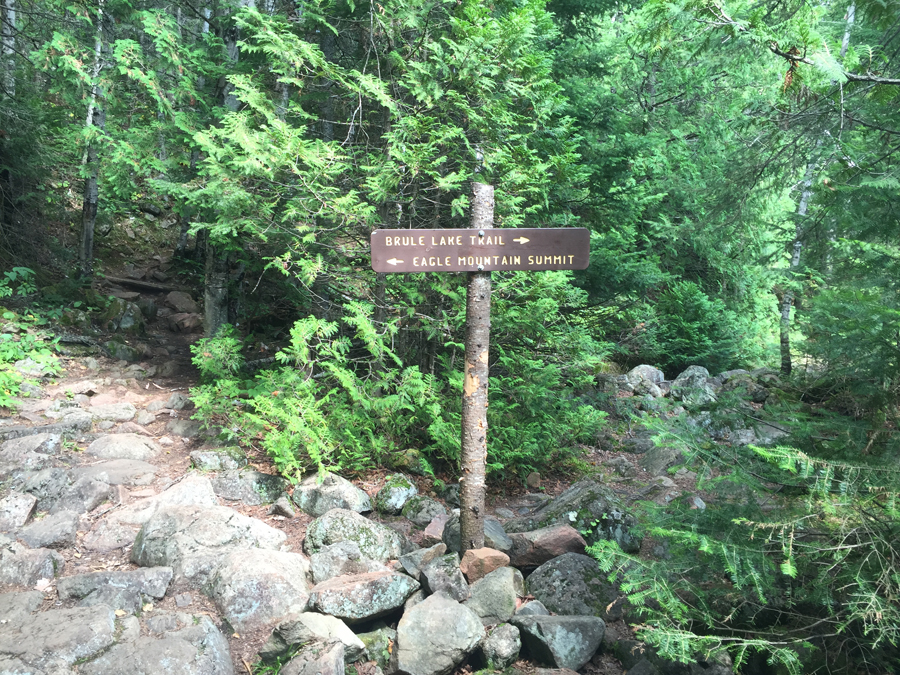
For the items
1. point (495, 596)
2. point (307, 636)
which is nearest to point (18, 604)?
point (307, 636)

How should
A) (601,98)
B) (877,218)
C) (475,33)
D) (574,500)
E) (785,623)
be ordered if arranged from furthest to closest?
(601,98) < (475,33) < (574,500) < (877,218) < (785,623)

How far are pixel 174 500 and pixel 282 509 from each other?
3.64 ft

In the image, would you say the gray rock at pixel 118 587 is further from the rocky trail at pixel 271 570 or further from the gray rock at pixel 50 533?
the gray rock at pixel 50 533

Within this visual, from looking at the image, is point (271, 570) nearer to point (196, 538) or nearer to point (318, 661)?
point (196, 538)

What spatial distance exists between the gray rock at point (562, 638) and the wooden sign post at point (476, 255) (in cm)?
96

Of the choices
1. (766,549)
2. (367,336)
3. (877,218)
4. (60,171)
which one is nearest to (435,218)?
(367,336)

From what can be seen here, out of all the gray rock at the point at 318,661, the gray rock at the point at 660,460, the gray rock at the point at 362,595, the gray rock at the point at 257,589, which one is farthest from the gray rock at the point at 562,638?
the gray rock at the point at 660,460

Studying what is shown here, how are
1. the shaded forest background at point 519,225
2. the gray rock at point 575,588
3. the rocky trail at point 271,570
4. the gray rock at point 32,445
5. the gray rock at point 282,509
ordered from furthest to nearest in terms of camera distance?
1. the gray rock at point 32,445
2. the gray rock at point 282,509
3. the gray rock at point 575,588
4. the rocky trail at point 271,570
5. the shaded forest background at point 519,225

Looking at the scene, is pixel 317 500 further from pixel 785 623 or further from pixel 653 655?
pixel 785 623

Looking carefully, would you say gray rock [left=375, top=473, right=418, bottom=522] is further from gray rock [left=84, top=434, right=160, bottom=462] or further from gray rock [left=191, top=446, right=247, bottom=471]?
gray rock [left=84, top=434, right=160, bottom=462]

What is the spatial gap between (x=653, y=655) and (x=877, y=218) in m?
3.59

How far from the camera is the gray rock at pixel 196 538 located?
16.5ft

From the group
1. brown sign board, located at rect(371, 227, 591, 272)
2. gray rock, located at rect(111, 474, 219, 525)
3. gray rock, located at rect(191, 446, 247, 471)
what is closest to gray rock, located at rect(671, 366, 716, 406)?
brown sign board, located at rect(371, 227, 591, 272)

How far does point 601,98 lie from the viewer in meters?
10.4
